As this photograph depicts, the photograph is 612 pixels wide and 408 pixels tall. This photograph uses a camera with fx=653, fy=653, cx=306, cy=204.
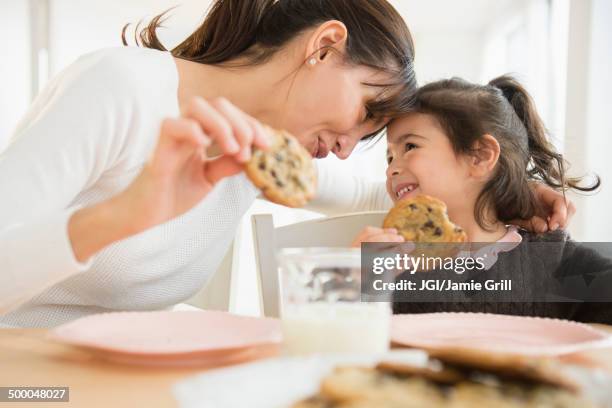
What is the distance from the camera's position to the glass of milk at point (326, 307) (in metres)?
0.66

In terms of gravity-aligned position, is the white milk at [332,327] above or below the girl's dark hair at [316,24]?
below

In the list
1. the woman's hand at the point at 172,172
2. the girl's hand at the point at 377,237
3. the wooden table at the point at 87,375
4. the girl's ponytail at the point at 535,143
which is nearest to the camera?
the wooden table at the point at 87,375

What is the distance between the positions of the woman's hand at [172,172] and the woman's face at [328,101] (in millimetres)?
553

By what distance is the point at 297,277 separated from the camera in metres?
0.68

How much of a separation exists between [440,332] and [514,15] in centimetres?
562

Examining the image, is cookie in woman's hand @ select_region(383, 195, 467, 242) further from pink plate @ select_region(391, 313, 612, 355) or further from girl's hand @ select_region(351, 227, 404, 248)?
→ pink plate @ select_region(391, 313, 612, 355)

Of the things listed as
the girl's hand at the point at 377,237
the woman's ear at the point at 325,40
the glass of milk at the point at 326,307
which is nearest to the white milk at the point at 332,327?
the glass of milk at the point at 326,307

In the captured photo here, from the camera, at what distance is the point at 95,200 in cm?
120

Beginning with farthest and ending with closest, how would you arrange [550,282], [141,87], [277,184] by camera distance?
[550,282]
[141,87]
[277,184]

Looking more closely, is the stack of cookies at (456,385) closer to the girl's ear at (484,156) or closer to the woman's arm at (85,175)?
the woman's arm at (85,175)

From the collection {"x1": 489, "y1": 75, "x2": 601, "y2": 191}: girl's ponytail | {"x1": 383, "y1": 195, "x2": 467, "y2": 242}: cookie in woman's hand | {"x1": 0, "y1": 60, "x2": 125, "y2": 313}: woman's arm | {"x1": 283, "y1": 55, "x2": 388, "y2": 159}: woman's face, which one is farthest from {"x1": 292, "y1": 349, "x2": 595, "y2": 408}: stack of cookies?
{"x1": 489, "y1": 75, "x2": 601, "y2": 191}: girl's ponytail

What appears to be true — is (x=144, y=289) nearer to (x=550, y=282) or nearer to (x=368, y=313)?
(x=368, y=313)

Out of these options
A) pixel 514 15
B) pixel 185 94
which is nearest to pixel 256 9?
pixel 185 94

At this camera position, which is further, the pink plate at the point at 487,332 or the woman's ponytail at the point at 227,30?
the woman's ponytail at the point at 227,30
